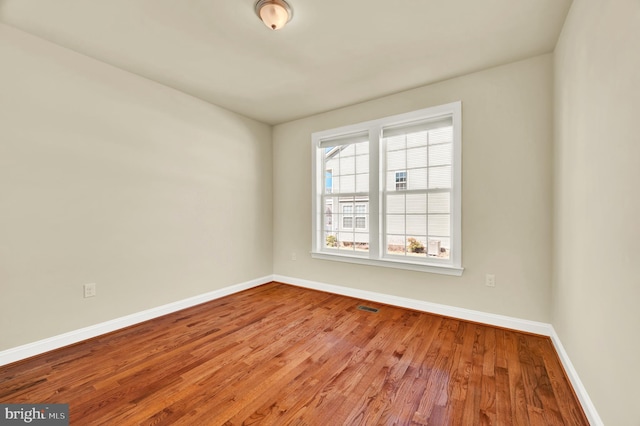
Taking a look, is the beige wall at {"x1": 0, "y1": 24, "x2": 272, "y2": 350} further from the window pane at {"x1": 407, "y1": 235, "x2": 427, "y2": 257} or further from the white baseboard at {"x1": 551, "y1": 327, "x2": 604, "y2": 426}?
the white baseboard at {"x1": 551, "y1": 327, "x2": 604, "y2": 426}

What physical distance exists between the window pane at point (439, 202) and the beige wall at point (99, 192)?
2.72 meters

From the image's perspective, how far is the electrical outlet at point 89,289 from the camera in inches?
99.7

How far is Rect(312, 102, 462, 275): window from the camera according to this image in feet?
10.1

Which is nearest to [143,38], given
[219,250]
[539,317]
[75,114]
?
[75,114]

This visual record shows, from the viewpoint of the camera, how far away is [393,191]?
11.3 ft

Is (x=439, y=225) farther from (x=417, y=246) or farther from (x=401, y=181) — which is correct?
(x=401, y=181)

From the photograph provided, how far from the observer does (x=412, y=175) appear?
131 inches

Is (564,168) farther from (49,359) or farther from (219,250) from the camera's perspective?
(49,359)

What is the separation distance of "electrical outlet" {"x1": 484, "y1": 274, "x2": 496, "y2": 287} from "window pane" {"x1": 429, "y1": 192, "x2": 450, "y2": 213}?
80cm

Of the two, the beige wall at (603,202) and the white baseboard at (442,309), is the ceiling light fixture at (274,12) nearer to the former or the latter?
the beige wall at (603,202)

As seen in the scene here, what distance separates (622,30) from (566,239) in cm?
146

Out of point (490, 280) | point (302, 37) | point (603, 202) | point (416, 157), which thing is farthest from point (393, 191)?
point (603, 202)

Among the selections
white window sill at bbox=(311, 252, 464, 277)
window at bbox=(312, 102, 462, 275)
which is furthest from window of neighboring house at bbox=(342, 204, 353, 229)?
white window sill at bbox=(311, 252, 464, 277)

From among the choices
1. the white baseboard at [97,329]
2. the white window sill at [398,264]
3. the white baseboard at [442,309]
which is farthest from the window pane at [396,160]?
the white baseboard at [97,329]
